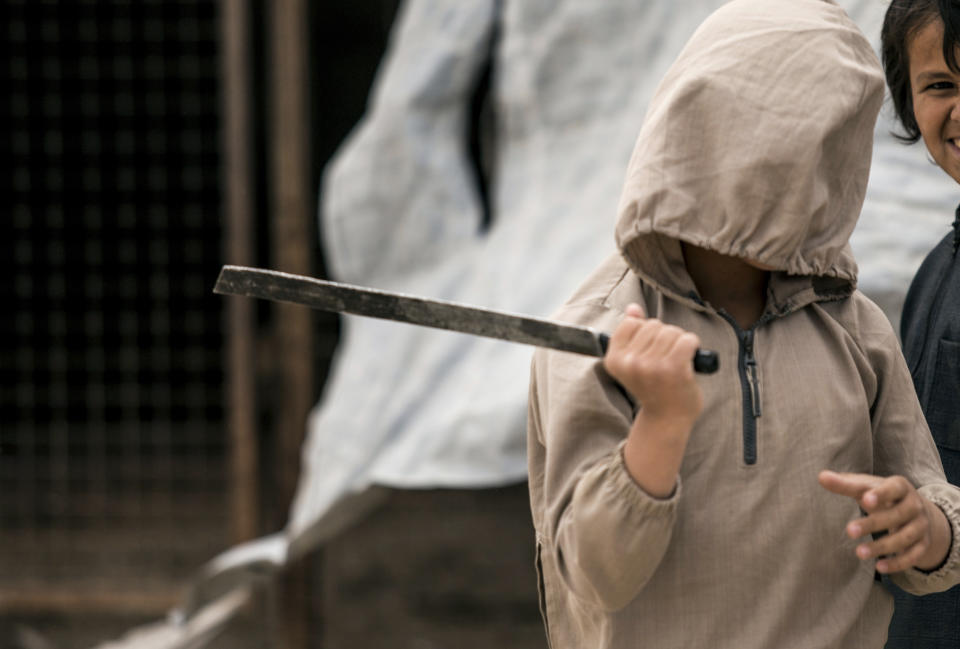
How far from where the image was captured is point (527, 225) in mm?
2148

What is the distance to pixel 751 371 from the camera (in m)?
0.94

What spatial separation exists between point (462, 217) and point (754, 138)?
143 cm

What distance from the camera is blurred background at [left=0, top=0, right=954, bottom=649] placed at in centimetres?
212

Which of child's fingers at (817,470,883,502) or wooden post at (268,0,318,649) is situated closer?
child's fingers at (817,470,883,502)

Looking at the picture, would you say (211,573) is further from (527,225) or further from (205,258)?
(205,258)

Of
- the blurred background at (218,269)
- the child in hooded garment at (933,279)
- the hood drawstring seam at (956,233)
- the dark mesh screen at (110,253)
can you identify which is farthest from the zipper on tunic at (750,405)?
the dark mesh screen at (110,253)

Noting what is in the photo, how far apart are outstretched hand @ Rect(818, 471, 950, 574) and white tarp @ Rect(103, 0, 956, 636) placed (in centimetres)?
107

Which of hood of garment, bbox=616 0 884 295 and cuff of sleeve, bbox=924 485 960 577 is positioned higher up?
hood of garment, bbox=616 0 884 295

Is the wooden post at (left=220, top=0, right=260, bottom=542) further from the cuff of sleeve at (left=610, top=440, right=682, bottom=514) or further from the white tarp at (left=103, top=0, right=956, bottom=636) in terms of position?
the cuff of sleeve at (left=610, top=440, right=682, bottom=514)

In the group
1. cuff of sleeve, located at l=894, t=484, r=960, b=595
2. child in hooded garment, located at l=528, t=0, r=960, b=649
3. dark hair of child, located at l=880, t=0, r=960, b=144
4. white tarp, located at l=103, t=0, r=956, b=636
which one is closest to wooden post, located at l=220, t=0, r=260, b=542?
→ white tarp, located at l=103, t=0, r=956, b=636

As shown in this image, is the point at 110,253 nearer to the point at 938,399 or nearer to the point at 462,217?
the point at 462,217

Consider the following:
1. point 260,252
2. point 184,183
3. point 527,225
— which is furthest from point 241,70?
point 184,183

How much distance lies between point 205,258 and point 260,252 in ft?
1.72

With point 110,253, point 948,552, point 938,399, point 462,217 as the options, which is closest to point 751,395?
point 948,552
